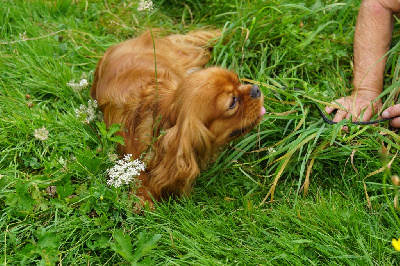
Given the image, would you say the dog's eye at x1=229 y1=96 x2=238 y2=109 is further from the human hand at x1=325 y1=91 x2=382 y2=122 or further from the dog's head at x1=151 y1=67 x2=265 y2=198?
the human hand at x1=325 y1=91 x2=382 y2=122

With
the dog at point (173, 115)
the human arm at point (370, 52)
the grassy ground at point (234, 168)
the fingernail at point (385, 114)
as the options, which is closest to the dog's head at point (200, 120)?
the dog at point (173, 115)

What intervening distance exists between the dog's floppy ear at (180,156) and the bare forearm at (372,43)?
3.86 ft

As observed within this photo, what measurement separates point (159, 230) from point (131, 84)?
107cm

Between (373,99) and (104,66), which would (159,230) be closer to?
(104,66)

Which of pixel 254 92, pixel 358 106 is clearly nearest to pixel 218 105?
pixel 254 92

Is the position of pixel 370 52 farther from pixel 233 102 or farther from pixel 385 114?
Result: pixel 233 102

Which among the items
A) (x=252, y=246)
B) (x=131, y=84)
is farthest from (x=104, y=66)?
(x=252, y=246)

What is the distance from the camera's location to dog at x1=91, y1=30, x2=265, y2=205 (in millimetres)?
2729

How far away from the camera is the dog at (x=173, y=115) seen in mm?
2729

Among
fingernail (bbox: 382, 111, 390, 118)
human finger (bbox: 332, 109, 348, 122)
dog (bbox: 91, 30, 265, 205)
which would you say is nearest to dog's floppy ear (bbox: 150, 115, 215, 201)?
dog (bbox: 91, 30, 265, 205)

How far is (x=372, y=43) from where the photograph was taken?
3.16 metres

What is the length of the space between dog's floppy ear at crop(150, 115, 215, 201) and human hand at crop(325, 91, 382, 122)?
88 centimetres

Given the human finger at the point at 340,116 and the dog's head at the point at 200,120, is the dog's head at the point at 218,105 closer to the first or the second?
the dog's head at the point at 200,120

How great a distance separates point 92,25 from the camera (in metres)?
4.33
